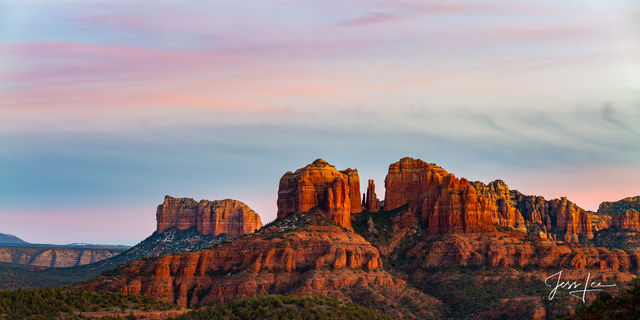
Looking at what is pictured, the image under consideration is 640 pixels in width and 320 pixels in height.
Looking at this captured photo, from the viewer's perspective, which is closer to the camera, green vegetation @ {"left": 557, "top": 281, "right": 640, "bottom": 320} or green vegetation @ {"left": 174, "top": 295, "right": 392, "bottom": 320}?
green vegetation @ {"left": 557, "top": 281, "right": 640, "bottom": 320}

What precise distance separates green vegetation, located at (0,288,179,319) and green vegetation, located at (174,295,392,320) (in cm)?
1914

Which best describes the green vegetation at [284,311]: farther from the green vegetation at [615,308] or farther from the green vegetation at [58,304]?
the green vegetation at [615,308]

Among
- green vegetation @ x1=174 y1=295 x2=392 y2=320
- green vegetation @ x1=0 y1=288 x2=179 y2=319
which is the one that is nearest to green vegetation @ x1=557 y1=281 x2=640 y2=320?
green vegetation @ x1=174 y1=295 x2=392 y2=320

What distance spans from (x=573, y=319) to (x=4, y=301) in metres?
107

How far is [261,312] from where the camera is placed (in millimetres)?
152500

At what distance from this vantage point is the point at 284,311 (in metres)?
153

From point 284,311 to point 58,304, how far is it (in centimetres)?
4557

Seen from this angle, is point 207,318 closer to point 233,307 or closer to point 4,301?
point 233,307

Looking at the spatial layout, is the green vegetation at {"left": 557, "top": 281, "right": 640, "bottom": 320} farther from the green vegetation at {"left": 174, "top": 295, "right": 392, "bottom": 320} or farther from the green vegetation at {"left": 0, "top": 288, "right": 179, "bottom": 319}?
the green vegetation at {"left": 0, "top": 288, "right": 179, "bottom": 319}

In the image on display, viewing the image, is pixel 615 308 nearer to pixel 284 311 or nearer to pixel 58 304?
pixel 284 311

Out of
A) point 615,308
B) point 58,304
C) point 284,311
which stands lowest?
point 284,311

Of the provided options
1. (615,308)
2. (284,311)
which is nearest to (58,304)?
(284,311)

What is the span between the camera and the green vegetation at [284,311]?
151375mm

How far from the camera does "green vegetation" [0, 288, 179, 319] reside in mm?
158250
